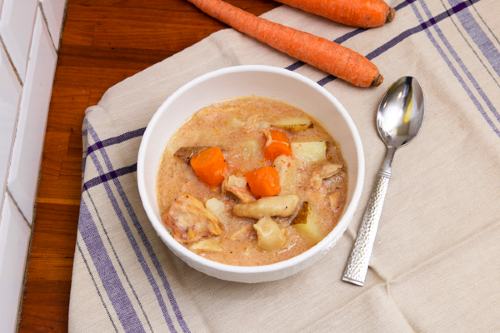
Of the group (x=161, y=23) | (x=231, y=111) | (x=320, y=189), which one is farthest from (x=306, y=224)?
(x=161, y=23)

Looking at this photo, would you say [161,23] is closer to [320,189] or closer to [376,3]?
[376,3]

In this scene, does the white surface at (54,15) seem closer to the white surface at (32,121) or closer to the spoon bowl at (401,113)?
the white surface at (32,121)

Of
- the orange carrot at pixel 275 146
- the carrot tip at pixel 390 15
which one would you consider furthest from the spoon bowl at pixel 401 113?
the orange carrot at pixel 275 146

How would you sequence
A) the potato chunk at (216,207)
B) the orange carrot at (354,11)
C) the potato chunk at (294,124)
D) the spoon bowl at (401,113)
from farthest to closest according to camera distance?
the orange carrot at (354,11) → the spoon bowl at (401,113) → the potato chunk at (294,124) → the potato chunk at (216,207)

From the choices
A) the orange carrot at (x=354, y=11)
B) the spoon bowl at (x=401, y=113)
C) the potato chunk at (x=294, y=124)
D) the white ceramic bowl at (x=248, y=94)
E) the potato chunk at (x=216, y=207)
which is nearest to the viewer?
the white ceramic bowl at (x=248, y=94)

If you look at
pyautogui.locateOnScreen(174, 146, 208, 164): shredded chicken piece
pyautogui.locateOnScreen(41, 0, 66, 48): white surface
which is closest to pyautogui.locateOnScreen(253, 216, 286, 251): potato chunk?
pyautogui.locateOnScreen(174, 146, 208, 164): shredded chicken piece

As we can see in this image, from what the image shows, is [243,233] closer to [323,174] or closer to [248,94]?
[323,174]
